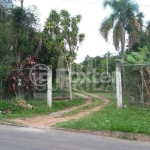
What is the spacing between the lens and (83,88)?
33.7 metres

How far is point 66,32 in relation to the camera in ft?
60.1

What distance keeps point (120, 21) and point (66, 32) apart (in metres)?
7.49

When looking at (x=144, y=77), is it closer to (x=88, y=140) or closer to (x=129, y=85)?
(x=129, y=85)

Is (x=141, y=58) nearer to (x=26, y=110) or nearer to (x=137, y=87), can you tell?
(x=137, y=87)

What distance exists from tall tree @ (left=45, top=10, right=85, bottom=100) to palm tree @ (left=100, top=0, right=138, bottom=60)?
5959mm

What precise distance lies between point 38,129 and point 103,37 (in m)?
16.3

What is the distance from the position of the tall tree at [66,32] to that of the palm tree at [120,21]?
19.6 ft

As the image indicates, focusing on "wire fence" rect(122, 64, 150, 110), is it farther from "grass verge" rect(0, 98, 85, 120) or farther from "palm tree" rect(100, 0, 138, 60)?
Result: "palm tree" rect(100, 0, 138, 60)

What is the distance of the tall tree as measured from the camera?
1827 centimetres

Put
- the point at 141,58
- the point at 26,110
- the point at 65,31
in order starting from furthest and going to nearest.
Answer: the point at 65,31, the point at 141,58, the point at 26,110

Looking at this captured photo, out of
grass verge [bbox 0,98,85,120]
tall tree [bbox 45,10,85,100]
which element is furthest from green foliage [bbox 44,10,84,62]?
grass verge [bbox 0,98,85,120]

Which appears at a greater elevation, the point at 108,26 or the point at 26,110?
the point at 108,26

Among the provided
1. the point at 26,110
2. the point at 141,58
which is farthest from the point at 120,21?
the point at 26,110

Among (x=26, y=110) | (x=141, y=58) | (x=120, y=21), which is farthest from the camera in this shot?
(x=120, y=21)
